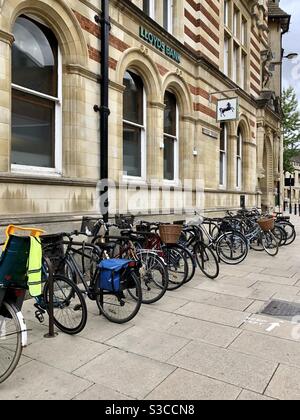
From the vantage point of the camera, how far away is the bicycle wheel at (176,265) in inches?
234

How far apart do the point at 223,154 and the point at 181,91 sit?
4325mm

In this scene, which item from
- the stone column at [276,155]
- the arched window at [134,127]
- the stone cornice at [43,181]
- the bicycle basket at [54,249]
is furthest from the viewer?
the stone column at [276,155]

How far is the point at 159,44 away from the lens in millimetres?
9117

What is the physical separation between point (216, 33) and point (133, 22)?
5.23 m

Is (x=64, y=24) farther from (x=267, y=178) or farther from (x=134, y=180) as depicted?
(x=267, y=178)

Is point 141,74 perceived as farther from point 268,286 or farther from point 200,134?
point 268,286

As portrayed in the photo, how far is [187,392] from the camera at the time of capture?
284 cm

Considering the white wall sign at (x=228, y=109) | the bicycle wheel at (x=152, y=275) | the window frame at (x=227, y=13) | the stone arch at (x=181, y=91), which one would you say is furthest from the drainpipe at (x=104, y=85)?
the window frame at (x=227, y=13)

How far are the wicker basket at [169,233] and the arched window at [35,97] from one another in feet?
7.26

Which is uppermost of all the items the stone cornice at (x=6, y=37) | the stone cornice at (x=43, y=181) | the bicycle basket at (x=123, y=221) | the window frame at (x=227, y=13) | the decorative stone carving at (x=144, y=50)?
the window frame at (x=227, y=13)

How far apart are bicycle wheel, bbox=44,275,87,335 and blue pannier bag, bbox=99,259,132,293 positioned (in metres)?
0.37

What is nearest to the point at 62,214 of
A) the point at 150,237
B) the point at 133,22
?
the point at 150,237

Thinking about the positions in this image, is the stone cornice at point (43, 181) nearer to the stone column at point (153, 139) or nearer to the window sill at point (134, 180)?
the window sill at point (134, 180)
